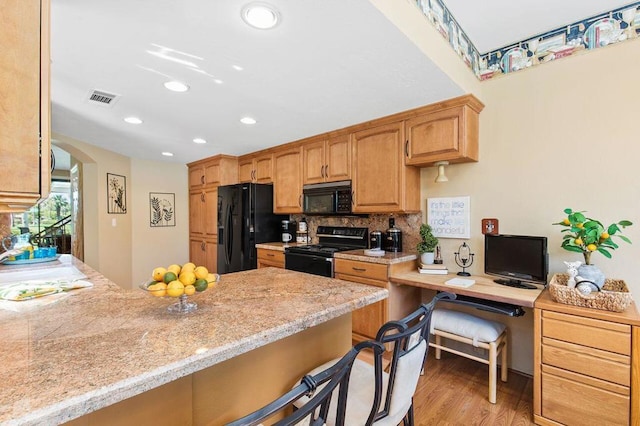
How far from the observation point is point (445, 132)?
Result: 2498mm

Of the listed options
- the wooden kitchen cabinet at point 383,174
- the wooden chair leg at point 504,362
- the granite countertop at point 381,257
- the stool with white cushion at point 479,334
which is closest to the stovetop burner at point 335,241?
the granite countertop at point 381,257

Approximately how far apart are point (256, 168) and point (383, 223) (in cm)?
200

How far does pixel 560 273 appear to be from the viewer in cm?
222

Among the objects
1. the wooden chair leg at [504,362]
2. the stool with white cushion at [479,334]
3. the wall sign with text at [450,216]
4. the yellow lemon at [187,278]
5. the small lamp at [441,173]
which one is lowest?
the wooden chair leg at [504,362]

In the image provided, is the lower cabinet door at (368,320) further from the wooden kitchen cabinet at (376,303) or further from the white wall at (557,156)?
the white wall at (557,156)

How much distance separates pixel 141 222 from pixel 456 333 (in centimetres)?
484

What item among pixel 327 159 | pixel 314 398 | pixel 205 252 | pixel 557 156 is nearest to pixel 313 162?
pixel 327 159

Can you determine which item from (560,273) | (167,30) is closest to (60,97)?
(167,30)

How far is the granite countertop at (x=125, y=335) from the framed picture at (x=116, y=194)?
3.52 meters

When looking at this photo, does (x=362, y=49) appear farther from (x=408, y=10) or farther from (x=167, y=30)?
(x=167, y=30)

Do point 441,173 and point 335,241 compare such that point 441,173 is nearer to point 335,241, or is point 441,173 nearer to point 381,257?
point 381,257

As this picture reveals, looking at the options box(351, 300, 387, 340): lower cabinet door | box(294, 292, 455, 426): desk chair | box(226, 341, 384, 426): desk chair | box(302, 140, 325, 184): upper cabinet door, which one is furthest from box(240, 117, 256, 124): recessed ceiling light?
box(226, 341, 384, 426): desk chair

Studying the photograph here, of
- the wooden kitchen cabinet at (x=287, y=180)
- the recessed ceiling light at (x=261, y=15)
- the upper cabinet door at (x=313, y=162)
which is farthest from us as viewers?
the wooden kitchen cabinet at (x=287, y=180)

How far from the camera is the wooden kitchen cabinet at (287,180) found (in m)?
3.72
